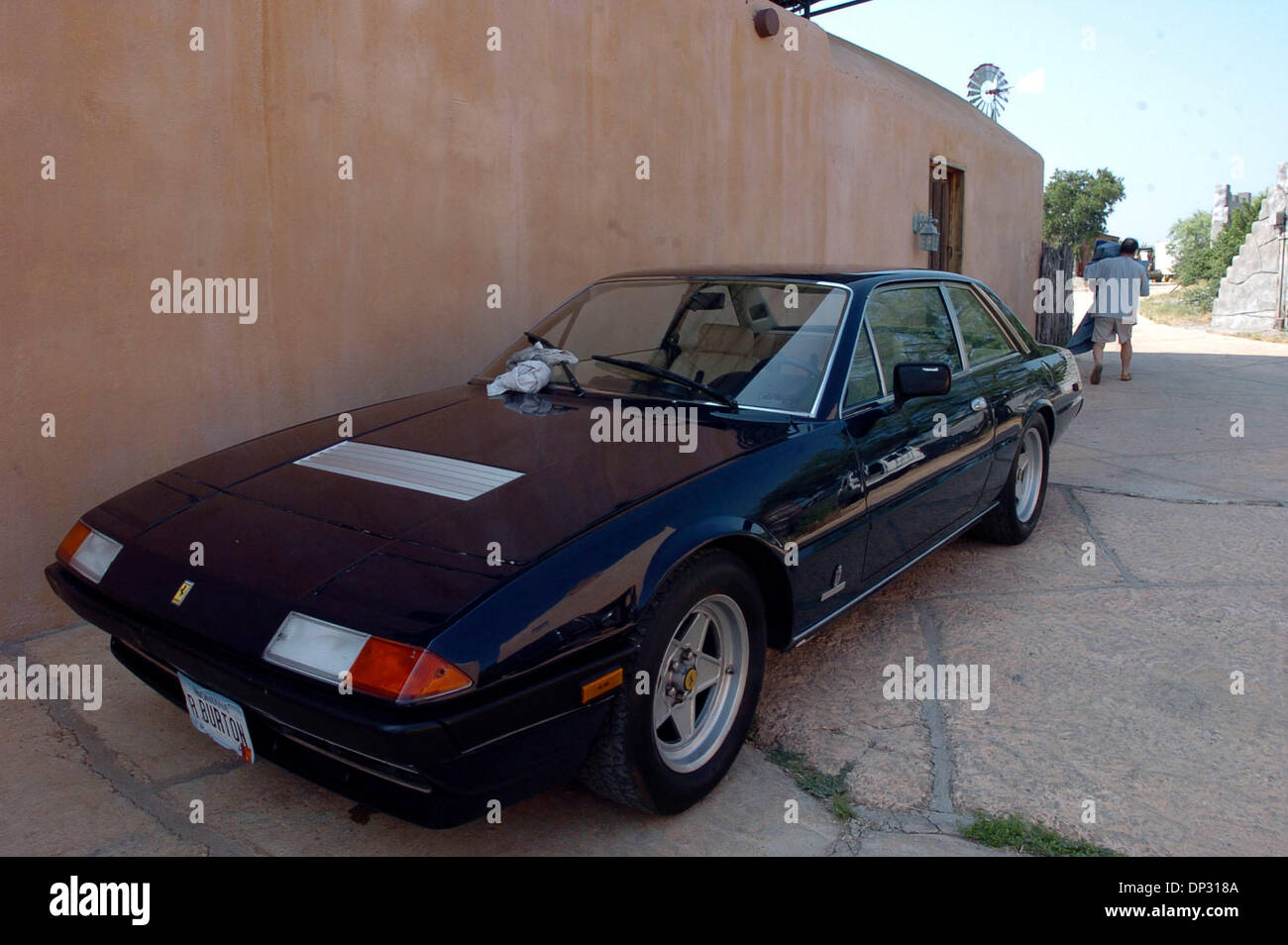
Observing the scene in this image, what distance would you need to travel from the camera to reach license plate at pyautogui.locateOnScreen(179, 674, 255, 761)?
88.0 inches

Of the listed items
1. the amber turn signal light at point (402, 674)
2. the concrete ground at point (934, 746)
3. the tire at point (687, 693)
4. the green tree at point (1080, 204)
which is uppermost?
the green tree at point (1080, 204)

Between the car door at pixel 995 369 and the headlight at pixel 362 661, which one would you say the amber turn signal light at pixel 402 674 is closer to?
the headlight at pixel 362 661

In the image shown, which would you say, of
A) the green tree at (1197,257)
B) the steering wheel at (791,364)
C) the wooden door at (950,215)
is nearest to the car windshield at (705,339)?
the steering wheel at (791,364)

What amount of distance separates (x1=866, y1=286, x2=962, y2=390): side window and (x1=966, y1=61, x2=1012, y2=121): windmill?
1362cm

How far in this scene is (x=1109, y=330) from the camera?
1098cm

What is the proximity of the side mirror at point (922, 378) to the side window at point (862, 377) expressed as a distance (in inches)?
3.6

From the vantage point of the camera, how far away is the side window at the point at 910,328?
356 centimetres

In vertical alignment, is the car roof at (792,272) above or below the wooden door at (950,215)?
Answer: below

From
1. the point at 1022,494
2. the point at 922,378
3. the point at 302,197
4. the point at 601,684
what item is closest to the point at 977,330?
the point at 1022,494

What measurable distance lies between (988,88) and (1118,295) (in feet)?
23.4

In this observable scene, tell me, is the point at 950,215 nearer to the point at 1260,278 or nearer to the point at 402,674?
the point at 1260,278

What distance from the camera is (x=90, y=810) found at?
2.53 meters
